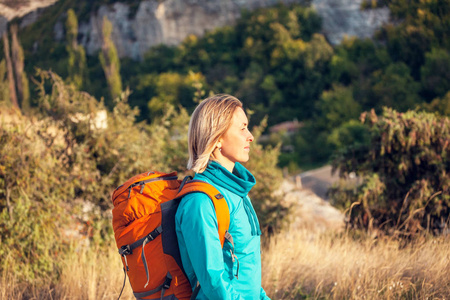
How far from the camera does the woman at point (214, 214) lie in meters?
1.63

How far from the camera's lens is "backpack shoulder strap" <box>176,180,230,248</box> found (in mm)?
1687

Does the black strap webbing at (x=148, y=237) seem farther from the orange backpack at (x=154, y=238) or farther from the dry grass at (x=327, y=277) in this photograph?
the dry grass at (x=327, y=277)

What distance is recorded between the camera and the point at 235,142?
190cm

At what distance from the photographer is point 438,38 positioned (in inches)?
1693

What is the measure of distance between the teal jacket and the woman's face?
83 millimetres

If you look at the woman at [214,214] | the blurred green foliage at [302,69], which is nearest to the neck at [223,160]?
the woman at [214,214]

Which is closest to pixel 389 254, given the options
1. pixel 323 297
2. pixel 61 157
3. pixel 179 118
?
pixel 323 297

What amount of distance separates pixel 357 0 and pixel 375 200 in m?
56.8

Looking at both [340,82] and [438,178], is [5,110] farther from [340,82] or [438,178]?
[340,82]

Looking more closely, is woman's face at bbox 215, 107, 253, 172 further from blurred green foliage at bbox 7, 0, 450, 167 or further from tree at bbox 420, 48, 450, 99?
tree at bbox 420, 48, 450, 99

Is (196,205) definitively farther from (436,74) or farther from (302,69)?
(302,69)

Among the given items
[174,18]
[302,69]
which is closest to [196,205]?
[302,69]

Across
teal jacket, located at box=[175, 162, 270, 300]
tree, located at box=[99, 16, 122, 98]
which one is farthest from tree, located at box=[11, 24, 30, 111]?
tree, located at box=[99, 16, 122, 98]

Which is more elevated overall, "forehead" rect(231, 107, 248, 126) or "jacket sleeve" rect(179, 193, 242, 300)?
"forehead" rect(231, 107, 248, 126)
